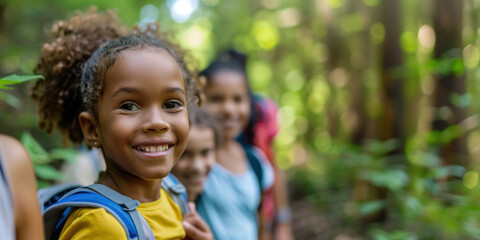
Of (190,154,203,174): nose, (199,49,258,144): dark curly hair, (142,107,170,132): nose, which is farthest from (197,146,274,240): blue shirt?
(142,107,170,132): nose

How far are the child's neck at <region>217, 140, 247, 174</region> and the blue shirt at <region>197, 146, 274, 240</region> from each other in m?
0.06

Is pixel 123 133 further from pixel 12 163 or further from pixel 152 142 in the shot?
pixel 12 163

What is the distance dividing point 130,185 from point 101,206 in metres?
0.21

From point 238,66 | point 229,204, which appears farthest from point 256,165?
point 238,66

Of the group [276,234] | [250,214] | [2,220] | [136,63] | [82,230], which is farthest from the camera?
[276,234]

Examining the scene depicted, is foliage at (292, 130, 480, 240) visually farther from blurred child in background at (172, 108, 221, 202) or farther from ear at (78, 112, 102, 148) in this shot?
ear at (78, 112, 102, 148)

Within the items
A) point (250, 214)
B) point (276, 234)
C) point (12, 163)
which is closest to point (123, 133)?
point (12, 163)

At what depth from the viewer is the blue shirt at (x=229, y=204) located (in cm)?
236

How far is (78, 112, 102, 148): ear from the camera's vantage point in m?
1.34

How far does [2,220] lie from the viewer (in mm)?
906

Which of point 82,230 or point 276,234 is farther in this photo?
point 276,234

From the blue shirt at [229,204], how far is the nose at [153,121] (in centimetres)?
122

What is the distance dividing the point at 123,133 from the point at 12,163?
353 mm

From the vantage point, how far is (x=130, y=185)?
1.38m
